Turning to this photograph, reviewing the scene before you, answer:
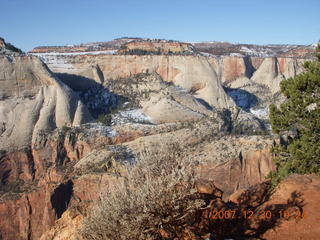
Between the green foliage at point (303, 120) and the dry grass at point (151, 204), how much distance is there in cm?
504

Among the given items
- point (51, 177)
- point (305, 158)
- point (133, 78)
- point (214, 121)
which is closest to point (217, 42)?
point (133, 78)

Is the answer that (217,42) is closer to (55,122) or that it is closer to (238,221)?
(55,122)

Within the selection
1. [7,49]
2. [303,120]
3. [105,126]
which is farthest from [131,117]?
[303,120]

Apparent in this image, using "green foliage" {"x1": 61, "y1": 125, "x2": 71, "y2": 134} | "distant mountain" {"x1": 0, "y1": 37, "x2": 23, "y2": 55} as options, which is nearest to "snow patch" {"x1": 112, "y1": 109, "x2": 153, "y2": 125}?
"green foliage" {"x1": 61, "y1": 125, "x2": 71, "y2": 134}

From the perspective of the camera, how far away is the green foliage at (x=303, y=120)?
12.7m

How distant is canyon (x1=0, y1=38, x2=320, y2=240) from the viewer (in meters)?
24.9

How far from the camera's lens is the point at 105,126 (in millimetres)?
32812

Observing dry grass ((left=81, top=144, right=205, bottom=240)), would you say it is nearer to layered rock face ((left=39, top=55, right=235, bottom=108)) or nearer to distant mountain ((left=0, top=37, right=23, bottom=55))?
distant mountain ((left=0, top=37, right=23, bottom=55))

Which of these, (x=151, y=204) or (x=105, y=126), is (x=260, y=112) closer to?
(x=105, y=126)

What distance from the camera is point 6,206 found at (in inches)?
992

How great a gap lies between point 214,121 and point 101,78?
48.7 ft

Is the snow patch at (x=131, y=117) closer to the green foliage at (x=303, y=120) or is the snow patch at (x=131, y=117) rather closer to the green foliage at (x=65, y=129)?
the green foliage at (x=65, y=129)

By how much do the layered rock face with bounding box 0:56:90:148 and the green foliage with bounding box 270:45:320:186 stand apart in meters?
23.0
